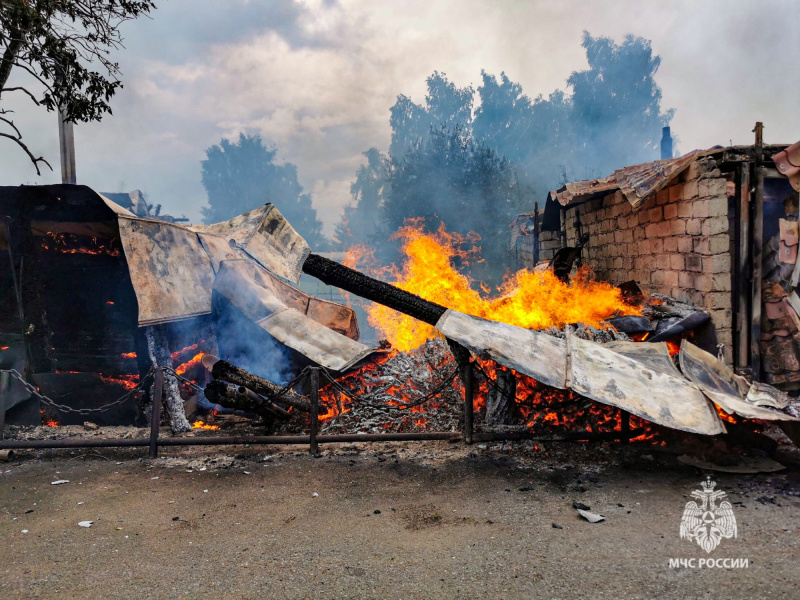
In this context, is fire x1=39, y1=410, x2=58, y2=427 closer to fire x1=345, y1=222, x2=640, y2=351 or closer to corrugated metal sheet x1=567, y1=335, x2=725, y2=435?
fire x1=345, y1=222, x2=640, y2=351

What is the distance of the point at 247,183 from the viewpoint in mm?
60312

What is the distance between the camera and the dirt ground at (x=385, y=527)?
10.0 ft

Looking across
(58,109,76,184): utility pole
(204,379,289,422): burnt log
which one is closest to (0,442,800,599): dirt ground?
(204,379,289,422): burnt log

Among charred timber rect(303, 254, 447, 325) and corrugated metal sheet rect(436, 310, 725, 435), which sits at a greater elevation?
charred timber rect(303, 254, 447, 325)

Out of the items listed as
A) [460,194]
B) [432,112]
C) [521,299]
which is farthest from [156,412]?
[432,112]

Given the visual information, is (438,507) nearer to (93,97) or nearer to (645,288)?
(645,288)

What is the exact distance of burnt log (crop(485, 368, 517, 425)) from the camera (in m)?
6.02

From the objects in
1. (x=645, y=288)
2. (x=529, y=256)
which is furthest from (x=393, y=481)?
(x=529, y=256)

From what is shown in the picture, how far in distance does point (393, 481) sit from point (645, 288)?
634cm

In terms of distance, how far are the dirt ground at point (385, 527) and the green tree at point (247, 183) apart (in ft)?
177

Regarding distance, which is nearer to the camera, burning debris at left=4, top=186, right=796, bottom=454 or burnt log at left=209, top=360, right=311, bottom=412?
burning debris at left=4, top=186, right=796, bottom=454

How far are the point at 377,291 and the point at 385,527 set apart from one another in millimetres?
3221

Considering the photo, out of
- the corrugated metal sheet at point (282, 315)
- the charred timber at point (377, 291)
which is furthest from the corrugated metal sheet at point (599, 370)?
the corrugated metal sheet at point (282, 315)

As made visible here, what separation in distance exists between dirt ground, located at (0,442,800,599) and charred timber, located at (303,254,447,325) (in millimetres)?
1790
